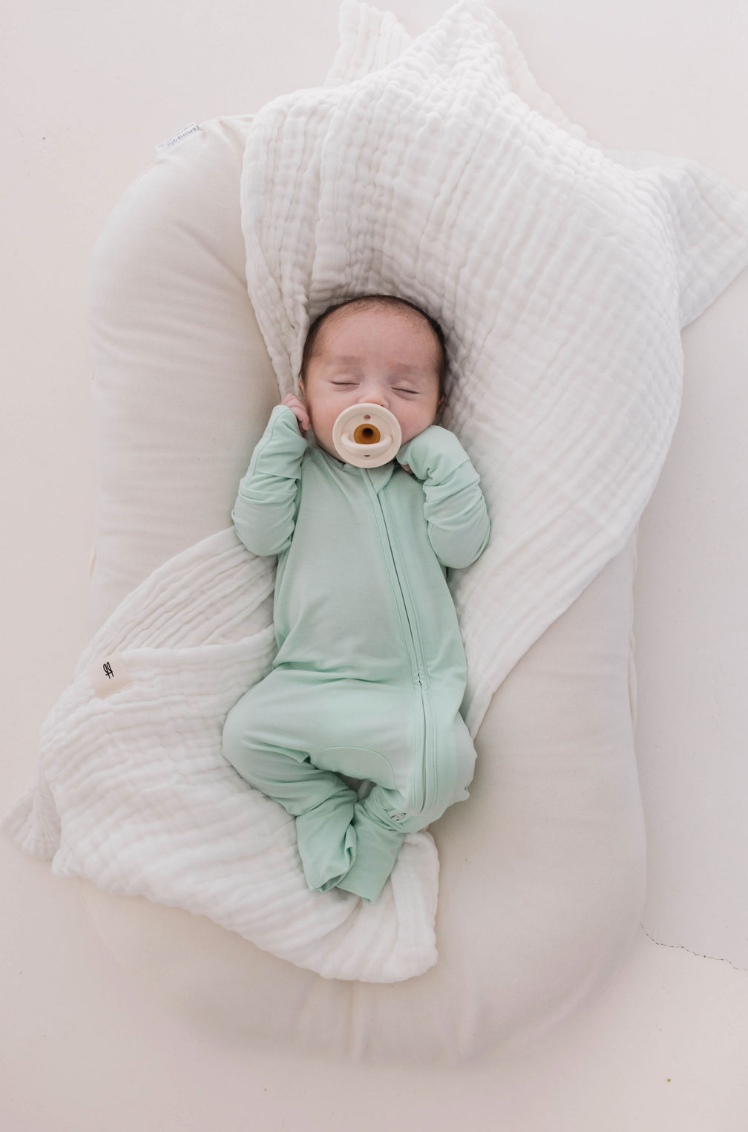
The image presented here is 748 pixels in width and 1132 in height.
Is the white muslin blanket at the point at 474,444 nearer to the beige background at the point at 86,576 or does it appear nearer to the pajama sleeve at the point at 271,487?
the pajama sleeve at the point at 271,487

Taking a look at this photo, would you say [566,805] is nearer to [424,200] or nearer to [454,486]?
[454,486]

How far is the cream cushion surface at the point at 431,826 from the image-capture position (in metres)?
1.18

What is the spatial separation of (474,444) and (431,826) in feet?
2.00

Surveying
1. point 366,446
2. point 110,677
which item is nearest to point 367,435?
point 366,446

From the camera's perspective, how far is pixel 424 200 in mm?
1262

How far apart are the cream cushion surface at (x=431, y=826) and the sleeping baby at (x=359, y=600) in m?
0.09

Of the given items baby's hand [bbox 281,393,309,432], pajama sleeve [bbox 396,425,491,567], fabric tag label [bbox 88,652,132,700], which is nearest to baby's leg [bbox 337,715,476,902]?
pajama sleeve [bbox 396,425,491,567]

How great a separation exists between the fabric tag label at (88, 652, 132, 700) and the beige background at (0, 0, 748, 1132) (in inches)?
13.7

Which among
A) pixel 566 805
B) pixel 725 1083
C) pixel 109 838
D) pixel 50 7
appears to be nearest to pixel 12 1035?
pixel 109 838

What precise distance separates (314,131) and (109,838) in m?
1.08

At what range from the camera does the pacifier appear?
121cm

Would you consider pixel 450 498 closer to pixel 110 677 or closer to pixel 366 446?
pixel 366 446

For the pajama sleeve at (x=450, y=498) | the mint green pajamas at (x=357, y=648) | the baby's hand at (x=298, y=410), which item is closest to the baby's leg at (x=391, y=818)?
the mint green pajamas at (x=357, y=648)

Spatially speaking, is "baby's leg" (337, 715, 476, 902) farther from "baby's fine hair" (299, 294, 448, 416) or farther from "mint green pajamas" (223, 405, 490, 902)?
"baby's fine hair" (299, 294, 448, 416)
